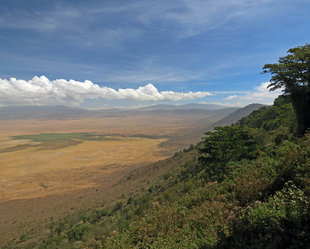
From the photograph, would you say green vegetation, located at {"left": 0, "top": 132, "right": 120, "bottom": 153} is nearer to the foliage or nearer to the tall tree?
the foliage

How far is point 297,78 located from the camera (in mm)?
9555

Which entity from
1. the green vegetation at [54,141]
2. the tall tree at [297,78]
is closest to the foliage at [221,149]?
the tall tree at [297,78]

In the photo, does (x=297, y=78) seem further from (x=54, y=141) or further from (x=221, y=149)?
(x=54, y=141)

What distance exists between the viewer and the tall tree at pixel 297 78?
927cm

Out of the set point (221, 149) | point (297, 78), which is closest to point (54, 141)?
point (221, 149)

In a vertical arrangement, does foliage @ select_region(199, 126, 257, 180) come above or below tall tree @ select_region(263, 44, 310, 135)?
below

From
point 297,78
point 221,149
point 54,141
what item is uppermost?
point 297,78

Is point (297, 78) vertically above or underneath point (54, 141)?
above

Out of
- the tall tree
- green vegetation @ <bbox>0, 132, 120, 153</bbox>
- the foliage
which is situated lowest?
green vegetation @ <bbox>0, 132, 120, 153</bbox>

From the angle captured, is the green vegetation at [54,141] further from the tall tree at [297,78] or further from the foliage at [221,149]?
the tall tree at [297,78]

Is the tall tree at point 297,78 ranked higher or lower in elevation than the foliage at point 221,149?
higher

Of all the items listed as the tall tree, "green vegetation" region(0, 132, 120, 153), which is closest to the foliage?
the tall tree

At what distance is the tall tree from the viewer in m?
9.27

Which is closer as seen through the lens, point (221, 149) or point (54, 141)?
point (221, 149)
